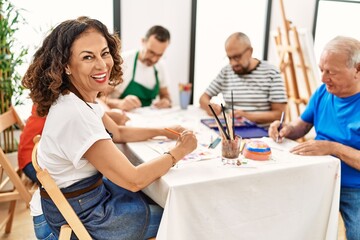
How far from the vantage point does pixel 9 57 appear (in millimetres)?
2303

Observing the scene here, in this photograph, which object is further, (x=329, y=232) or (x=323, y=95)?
(x=323, y=95)

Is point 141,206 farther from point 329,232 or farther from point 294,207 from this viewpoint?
point 329,232


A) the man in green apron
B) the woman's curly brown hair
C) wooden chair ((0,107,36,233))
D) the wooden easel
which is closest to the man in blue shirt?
the woman's curly brown hair

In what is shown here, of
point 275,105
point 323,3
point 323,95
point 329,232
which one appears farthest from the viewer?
point 323,3

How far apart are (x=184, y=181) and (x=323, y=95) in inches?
38.5

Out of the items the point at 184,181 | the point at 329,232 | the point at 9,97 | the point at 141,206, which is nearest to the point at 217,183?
the point at 184,181

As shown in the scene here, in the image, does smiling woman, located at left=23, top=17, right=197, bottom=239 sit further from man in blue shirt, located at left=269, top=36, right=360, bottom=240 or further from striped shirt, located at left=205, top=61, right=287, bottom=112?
striped shirt, located at left=205, top=61, right=287, bottom=112

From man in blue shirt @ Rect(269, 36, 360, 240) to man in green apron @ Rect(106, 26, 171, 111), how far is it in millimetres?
1075

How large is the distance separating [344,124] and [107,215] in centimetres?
109

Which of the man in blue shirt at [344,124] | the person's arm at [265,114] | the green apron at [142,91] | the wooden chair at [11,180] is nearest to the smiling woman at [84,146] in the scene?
the wooden chair at [11,180]

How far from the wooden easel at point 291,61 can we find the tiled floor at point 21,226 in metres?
1.31

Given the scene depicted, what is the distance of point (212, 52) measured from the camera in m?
3.58

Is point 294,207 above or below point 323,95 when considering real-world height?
below

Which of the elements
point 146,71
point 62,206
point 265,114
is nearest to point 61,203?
point 62,206
